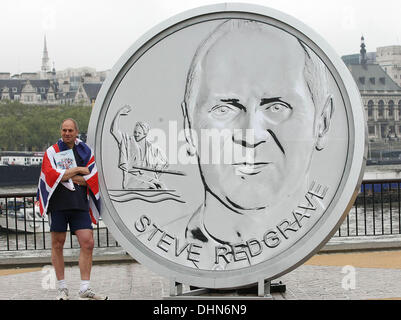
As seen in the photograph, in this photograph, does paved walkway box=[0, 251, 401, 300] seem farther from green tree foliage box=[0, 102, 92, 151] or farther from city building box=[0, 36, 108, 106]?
city building box=[0, 36, 108, 106]

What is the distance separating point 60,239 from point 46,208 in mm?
323

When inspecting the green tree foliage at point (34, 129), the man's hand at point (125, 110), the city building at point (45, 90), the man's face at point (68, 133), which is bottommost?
the man's face at point (68, 133)

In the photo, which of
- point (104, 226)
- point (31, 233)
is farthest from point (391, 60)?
point (104, 226)

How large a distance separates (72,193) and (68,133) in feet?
1.78

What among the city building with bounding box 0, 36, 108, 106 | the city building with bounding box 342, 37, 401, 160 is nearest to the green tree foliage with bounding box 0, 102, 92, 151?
the city building with bounding box 0, 36, 108, 106

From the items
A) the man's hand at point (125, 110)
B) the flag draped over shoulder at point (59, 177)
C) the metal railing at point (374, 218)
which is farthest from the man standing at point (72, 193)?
the metal railing at point (374, 218)

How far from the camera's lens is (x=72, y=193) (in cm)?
708

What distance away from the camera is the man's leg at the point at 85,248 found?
23.2 feet

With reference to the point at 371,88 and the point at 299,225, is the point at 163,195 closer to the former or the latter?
the point at 299,225

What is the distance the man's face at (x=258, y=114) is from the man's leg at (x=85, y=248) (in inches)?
47.2

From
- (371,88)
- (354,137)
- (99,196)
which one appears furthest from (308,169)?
(371,88)

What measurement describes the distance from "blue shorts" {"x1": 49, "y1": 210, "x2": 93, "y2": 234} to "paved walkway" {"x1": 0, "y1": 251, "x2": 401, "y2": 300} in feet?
2.69

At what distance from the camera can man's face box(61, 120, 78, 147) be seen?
7.10m

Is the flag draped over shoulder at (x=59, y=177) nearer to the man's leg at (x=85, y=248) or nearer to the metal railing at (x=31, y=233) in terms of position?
the man's leg at (x=85, y=248)
